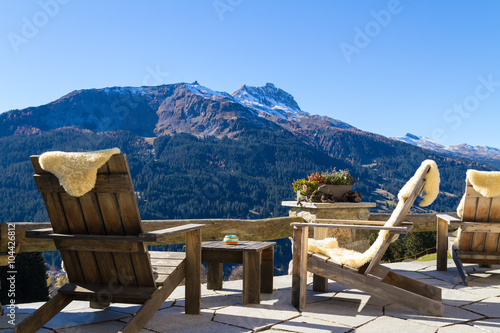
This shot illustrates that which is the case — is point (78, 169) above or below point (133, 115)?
below

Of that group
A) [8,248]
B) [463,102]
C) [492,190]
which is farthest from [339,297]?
[463,102]

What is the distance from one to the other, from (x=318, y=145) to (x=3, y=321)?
17691 cm

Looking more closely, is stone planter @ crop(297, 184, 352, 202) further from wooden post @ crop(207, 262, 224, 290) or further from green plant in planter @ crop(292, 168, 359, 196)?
wooden post @ crop(207, 262, 224, 290)

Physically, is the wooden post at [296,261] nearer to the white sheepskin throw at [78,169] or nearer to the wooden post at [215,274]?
the wooden post at [215,274]

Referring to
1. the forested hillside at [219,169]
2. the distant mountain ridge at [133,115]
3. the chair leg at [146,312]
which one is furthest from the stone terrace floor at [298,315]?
the distant mountain ridge at [133,115]

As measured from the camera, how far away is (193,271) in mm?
2916

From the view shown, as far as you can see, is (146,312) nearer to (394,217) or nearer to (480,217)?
(394,217)

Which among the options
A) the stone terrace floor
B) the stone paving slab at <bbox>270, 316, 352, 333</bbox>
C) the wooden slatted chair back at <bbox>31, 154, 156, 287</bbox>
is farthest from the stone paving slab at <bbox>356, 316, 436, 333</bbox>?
the wooden slatted chair back at <bbox>31, 154, 156, 287</bbox>

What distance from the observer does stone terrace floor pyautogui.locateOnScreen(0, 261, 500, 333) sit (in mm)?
2637

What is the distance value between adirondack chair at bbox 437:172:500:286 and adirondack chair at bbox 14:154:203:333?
275 cm

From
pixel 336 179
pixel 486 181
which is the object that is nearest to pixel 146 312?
pixel 486 181

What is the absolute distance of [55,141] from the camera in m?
118

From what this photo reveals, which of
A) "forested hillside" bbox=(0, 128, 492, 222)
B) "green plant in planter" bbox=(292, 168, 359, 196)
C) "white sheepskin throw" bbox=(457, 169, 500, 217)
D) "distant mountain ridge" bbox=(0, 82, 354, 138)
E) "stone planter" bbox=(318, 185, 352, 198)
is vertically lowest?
"forested hillside" bbox=(0, 128, 492, 222)

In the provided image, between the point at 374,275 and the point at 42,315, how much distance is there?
7.60 ft
